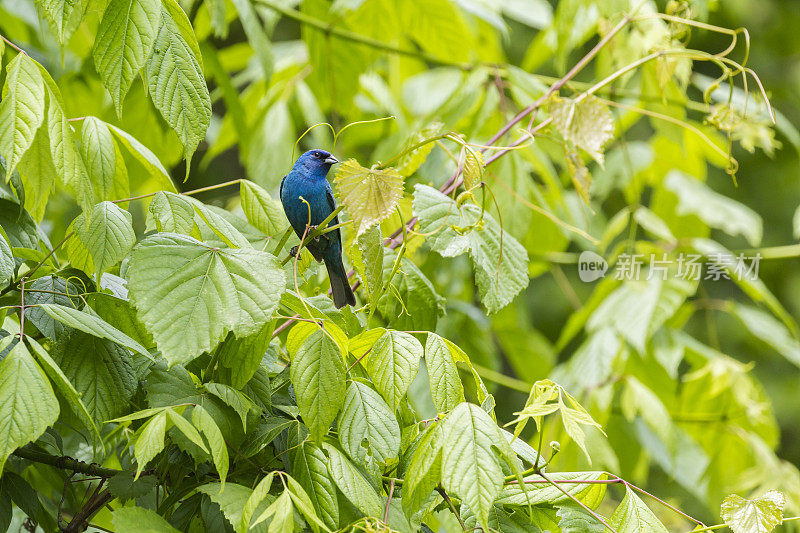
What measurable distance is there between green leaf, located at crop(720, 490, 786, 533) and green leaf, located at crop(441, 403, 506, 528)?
33 centimetres

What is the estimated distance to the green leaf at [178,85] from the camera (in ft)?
2.89

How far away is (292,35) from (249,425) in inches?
225

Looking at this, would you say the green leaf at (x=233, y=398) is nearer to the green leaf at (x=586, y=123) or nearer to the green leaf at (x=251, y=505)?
the green leaf at (x=251, y=505)

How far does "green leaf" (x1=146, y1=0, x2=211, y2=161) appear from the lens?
2.89 feet

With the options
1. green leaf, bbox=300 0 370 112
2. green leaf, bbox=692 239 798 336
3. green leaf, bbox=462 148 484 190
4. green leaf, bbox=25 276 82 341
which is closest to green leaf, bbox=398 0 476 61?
green leaf, bbox=300 0 370 112

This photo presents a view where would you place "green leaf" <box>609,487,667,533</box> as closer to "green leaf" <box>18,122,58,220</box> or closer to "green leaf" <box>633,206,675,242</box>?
"green leaf" <box>18,122,58,220</box>

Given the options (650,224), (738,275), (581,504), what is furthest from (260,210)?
(738,275)

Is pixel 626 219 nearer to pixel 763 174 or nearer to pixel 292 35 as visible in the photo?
pixel 292 35

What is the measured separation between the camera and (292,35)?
6.14 metres

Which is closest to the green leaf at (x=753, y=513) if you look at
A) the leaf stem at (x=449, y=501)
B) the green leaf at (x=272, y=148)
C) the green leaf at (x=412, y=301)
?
the leaf stem at (x=449, y=501)

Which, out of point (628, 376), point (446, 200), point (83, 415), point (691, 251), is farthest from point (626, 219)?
point (83, 415)

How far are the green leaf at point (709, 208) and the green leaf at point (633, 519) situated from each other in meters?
1.83

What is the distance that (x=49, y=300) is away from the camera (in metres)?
0.91

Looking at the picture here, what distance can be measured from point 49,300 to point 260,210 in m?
0.35
